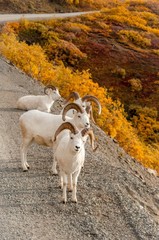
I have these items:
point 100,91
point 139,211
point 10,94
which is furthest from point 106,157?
point 100,91

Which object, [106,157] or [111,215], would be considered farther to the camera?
[106,157]

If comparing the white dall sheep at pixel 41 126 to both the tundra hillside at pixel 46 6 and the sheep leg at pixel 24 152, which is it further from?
the tundra hillside at pixel 46 6

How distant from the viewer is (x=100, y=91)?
28.3 metres

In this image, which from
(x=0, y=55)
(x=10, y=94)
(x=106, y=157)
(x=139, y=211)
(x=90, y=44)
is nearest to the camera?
(x=139, y=211)

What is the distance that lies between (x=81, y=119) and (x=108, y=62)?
31563mm

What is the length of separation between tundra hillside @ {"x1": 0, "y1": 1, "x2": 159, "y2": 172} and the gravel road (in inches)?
354

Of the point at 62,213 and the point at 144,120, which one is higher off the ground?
the point at 62,213

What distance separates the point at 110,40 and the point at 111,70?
24.6 ft

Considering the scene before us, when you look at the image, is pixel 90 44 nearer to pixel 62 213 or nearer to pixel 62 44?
pixel 62 44

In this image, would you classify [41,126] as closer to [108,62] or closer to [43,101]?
[43,101]

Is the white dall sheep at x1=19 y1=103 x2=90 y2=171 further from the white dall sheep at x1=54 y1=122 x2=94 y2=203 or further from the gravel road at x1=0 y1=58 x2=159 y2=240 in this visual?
the white dall sheep at x1=54 y1=122 x2=94 y2=203

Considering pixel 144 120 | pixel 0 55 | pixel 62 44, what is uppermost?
pixel 0 55

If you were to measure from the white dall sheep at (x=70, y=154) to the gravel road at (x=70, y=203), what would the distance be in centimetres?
47

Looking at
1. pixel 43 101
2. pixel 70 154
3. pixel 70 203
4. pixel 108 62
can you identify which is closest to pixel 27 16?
pixel 108 62
